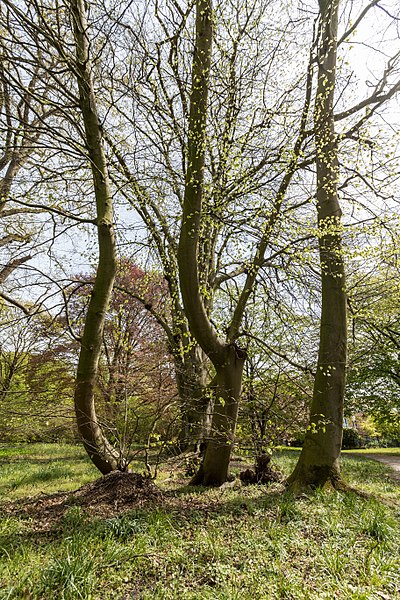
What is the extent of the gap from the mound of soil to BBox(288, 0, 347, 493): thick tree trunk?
216 cm

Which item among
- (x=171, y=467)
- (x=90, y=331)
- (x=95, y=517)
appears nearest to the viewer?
(x=95, y=517)

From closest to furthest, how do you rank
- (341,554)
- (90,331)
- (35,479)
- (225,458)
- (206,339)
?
(341,554), (90,331), (206,339), (225,458), (35,479)

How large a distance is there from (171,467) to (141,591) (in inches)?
209

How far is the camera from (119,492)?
14.9ft

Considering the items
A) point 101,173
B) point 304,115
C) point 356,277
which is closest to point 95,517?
point 101,173

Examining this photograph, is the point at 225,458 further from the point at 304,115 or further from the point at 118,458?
the point at 304,115

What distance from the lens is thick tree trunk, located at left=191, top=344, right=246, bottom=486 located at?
5672mm

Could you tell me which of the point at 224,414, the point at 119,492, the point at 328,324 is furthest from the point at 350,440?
the point at 119,492

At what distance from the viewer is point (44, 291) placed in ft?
18.3

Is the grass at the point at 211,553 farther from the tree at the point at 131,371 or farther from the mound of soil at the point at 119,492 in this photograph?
the tree at the point at 131,371

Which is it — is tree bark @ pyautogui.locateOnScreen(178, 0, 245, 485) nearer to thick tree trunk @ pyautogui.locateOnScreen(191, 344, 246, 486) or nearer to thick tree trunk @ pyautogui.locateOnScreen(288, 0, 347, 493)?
thick tree trunk @ pyautogui.locateOnScreen(191, 344, 246, 486)

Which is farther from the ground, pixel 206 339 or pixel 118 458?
pixel 206 339

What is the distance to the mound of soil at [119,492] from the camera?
4.38 metres

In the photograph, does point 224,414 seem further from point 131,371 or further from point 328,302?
point 328,302
